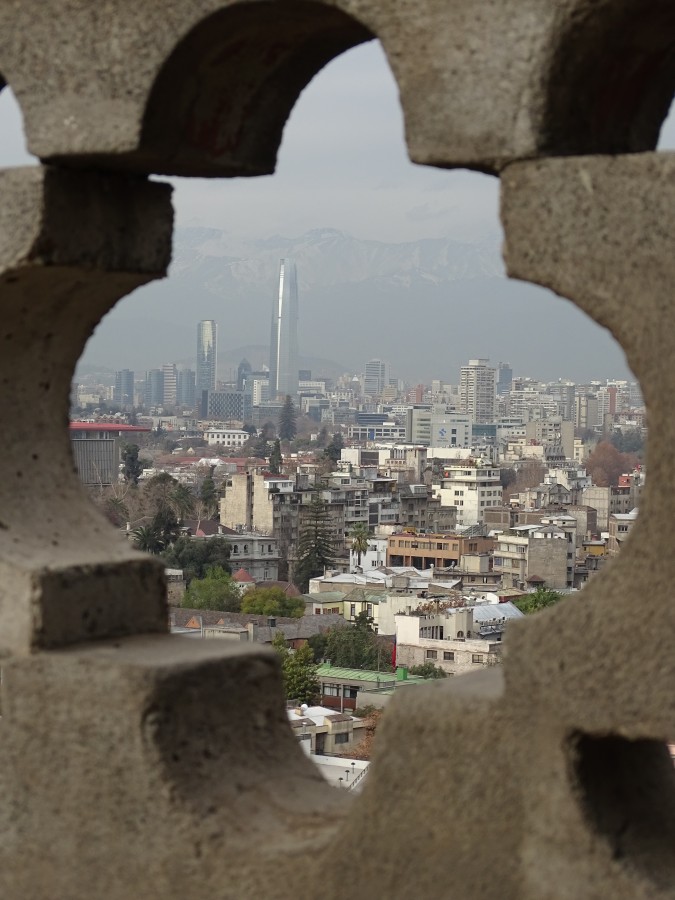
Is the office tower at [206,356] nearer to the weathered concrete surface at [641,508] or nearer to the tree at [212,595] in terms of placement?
the tree at [212,595]

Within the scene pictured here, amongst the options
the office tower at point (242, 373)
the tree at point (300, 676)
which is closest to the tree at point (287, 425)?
the office tower at point (242, 373)

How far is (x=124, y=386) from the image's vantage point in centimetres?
16300

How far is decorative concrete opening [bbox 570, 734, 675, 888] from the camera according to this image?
154 cm

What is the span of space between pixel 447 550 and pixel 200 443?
56857 mm

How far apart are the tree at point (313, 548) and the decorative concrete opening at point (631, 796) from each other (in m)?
56.4

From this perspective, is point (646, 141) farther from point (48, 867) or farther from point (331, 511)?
point (331, 511)

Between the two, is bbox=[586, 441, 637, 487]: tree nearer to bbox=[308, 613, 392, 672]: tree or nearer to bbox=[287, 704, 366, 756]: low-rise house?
bbox=[308, 613, 392, 672]: tree

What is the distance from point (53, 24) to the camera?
1.90 metres

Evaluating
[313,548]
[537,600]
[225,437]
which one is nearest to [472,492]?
[313,548]

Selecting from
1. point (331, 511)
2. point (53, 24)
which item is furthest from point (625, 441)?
point (53, 24)

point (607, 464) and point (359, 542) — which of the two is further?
point (607, 464)

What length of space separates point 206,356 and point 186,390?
642cm

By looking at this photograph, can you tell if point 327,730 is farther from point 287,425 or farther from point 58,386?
point 287,425

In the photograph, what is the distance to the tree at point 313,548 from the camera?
195 feet
